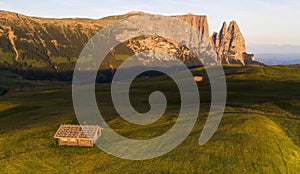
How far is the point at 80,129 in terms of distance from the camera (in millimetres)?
45938

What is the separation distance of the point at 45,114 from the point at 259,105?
53339mm

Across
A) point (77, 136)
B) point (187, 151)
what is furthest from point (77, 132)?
point (187, 151)

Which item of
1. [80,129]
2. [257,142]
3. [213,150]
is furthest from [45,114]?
[257,142]

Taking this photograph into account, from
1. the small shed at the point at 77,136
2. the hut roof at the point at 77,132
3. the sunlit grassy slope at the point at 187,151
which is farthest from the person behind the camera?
the hut roof at the point at 77,132

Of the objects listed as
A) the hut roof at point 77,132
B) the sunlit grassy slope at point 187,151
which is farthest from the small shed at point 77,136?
the sunlit grassy slope at point 187,151

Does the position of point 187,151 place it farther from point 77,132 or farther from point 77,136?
point 77,132

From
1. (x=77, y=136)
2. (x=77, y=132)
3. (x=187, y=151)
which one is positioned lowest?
(x=77, y=136)

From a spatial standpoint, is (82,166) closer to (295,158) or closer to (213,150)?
(213,150)

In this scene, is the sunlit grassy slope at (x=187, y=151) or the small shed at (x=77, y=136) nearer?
the sunlit grassy slope at (x=187, y=151)

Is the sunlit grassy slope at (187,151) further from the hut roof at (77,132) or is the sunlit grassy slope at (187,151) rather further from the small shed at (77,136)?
the hut roof at (77,132)

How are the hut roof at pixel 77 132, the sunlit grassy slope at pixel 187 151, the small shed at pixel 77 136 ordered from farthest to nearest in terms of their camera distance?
the hut roof at pixel 77 132
the small shed at pixel 77 136
the sunlit grassy slope at pixel 187 151

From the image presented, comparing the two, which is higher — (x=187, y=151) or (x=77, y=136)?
(x=187, y=151)

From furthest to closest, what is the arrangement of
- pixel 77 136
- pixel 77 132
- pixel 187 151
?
1. pixel 77 132
2. pixel 77 136
3. pixel 187 151

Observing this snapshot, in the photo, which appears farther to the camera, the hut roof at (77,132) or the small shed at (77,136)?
the hut roof at (77,132)
